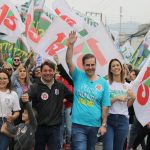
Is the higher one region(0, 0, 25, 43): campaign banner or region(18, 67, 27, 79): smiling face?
region(0, 0, 25, 43): campaign banner

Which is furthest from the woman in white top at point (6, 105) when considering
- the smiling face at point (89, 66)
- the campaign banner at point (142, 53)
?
the campaign banner at point (142, 53)

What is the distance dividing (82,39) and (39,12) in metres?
3.87

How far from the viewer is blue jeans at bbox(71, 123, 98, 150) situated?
515 cm

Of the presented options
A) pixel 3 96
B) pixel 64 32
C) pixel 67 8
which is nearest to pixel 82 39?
pixel 64 32

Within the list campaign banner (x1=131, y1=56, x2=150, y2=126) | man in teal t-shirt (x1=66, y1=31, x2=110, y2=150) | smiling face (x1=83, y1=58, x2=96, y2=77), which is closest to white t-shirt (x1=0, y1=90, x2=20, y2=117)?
man in teal t-shirt (x1=66, y1=31, x2=110, y2=150)

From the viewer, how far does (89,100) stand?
5184 mm

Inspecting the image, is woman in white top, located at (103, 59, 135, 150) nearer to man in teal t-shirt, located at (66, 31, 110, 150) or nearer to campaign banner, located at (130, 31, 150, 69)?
man in teal t-shirt, located at (66, 31, 110, 150)

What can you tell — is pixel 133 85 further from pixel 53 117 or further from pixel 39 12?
pixel 39 12

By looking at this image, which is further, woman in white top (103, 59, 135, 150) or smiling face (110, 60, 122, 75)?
smiling face (110, 60, 122, 75)

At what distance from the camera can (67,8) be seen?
8.83m

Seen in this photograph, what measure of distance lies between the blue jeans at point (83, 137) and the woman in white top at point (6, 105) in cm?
83

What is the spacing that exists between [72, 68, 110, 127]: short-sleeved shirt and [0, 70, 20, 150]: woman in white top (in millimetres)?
802

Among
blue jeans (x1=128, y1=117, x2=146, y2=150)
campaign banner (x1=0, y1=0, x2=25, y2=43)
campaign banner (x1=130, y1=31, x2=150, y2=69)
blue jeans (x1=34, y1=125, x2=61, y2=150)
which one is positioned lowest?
blue jeans (x1=128, y1=117, x2=146, y2=150)

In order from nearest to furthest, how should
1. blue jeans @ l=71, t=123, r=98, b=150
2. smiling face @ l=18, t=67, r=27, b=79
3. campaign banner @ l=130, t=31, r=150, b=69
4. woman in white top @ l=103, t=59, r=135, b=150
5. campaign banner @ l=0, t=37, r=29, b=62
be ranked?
blue jeans @ l=71, t=123, r=98, b=150
woman in white top @ l=103, t=59, r=135, b=150
smiling face @ l=18, t=67, r=27, b=79
campaign banner @ l=130, t=31, r=150, b=69
campaign banner @ l=0, t=37, r=29, b=62
